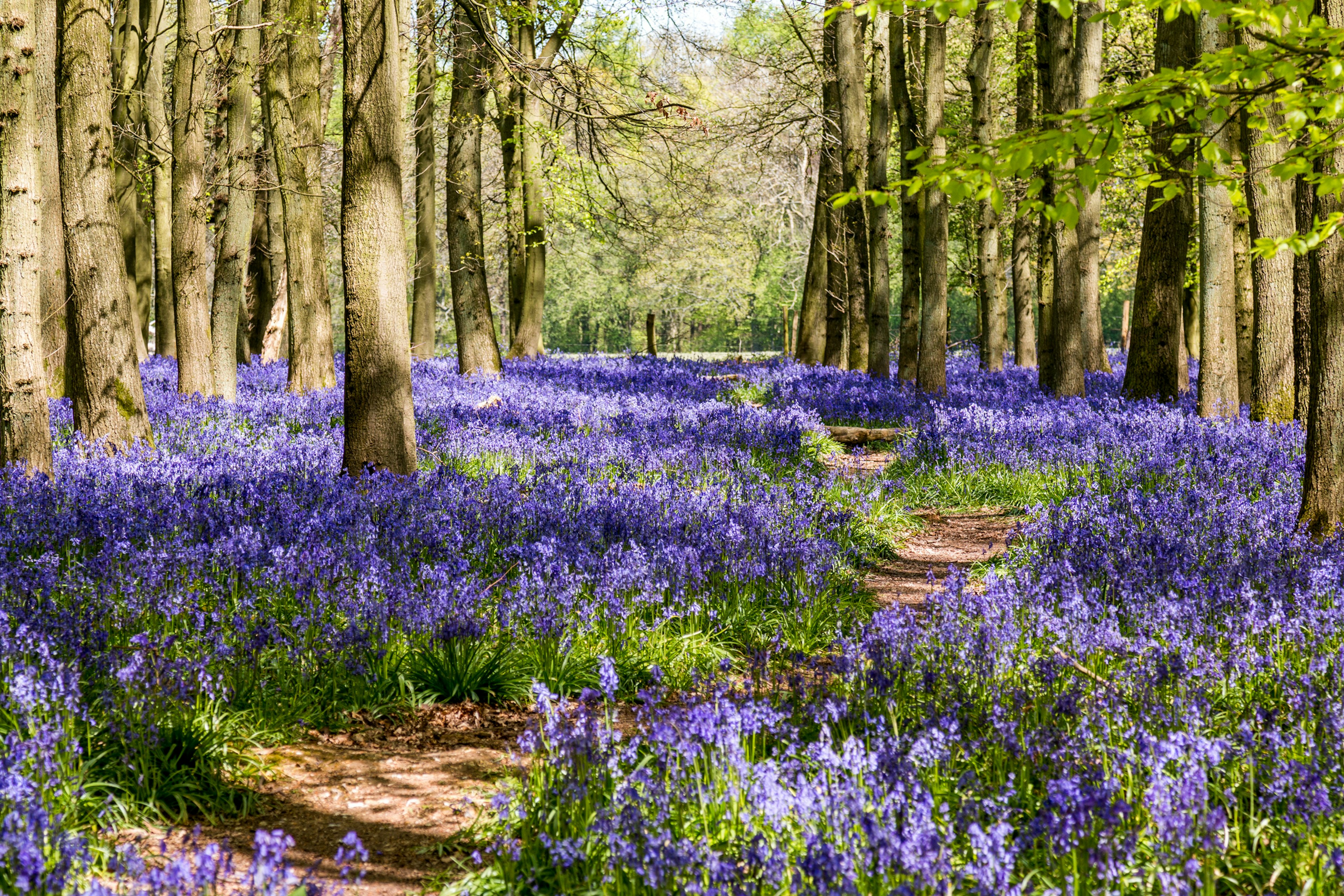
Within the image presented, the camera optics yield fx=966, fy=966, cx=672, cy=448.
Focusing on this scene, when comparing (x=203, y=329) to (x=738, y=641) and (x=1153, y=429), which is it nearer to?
(x=738, y=641)

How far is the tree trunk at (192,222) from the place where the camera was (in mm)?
11891

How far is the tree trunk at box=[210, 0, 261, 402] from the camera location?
12.8 metres

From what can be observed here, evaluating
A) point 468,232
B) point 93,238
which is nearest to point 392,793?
point 93,238

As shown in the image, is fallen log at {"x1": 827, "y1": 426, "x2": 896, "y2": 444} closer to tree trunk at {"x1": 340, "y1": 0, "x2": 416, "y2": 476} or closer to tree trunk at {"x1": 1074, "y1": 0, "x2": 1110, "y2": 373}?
tree trunk at {"x1": 1074, "y1": 0, "x2": 1110, "y2": 373}

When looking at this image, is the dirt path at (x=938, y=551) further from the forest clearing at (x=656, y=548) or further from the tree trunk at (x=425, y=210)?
the tree trunk at (x=425, y=210)

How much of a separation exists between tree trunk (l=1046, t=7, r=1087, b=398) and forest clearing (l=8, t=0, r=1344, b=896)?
0.07 meters

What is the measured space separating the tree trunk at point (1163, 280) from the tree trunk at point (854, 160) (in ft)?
15.3

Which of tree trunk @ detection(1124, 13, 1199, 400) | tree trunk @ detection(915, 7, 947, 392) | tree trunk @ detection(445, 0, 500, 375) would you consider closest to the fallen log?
tree trunk @ detection(915, 7, 947, 392)

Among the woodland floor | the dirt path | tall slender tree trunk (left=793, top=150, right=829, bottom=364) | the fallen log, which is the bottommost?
the woodland floor

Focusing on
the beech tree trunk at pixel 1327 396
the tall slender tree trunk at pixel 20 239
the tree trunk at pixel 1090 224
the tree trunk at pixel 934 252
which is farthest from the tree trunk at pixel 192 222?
the beech tree trunk at pixel 1327 396

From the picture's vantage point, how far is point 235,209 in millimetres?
13797

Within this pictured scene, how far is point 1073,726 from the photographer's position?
11.5 ft

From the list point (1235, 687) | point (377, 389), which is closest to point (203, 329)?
point (377, 389)

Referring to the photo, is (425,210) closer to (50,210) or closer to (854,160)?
(854,160)
